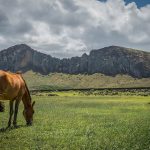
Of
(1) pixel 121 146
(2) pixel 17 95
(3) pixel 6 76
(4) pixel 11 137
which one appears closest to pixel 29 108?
(2) pixel 17 95

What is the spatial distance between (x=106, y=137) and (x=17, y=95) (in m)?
7.65

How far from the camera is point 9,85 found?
22.5 meters

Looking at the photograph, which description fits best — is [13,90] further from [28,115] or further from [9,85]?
[28,115]

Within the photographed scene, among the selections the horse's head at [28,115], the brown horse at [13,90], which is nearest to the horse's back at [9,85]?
the brown horse at [13,90]

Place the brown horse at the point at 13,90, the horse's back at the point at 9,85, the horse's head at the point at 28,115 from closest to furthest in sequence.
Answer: the horse's back at the point at 9,85, the brown horse at the point at 13,90, the horse's head at the point at 28,115

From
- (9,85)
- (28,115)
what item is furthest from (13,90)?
(28,115)

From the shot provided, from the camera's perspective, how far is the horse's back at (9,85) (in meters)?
21.7

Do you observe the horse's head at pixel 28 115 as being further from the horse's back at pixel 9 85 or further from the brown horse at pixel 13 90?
the horse's back at pixel 9 85

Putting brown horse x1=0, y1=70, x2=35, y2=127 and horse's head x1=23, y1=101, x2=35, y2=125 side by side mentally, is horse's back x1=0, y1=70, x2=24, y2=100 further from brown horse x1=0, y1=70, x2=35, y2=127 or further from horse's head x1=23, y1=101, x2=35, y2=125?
horse's head x1=23, y1=101, x2=35, y2=125

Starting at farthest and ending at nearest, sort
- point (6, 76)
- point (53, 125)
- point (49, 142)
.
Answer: point (53, 125)
point (6, 76)
point (49, 142)

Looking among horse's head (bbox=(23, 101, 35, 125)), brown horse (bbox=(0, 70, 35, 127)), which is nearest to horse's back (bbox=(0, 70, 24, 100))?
brown horse (bbox=(0, 70, 35, 127))

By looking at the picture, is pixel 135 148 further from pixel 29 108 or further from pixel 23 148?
pixel 29 108

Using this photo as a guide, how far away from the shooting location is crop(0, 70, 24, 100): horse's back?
2169cm

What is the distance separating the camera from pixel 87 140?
62.1 ft
